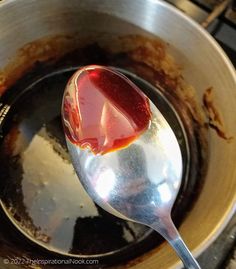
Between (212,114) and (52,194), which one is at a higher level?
(212,114)

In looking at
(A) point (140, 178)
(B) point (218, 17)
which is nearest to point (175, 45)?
(B) point (218, 17)

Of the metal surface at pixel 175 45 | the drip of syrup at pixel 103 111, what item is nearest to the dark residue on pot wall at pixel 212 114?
the metal surface at pixel 175 45

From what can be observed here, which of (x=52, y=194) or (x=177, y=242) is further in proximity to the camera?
(x=52, y=194)

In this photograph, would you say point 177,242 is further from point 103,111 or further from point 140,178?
point 103,111

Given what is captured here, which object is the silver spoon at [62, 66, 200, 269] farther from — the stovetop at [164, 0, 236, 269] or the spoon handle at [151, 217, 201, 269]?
the stovetop at [164, 0, 236, 269]

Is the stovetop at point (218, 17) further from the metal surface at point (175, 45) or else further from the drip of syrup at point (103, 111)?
the drip of syrup at point (103, 111)

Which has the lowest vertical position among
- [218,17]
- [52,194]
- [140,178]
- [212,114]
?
[52,194]

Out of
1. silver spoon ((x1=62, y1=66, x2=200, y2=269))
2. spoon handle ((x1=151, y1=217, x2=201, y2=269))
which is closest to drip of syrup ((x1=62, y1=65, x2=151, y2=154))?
silver spoon ((x1=62, y1=66, x2=200, y2=269))
